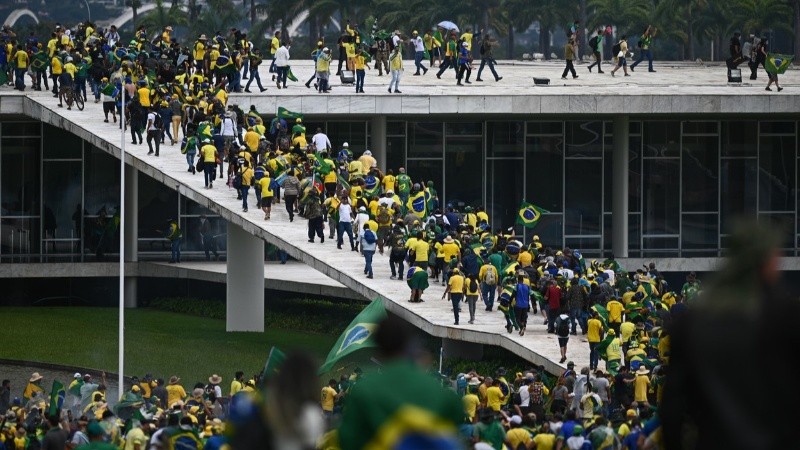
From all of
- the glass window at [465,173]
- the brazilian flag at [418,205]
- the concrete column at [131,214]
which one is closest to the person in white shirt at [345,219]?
the brazilian flag at [418,205]

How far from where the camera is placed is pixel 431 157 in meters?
41.8

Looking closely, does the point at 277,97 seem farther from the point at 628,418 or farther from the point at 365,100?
the point at 628,418

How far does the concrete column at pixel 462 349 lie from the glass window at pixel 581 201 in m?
15.7

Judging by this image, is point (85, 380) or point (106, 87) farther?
point (106, 87)

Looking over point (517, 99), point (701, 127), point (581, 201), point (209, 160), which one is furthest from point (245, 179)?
point (701, 127)

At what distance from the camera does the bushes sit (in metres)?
34.5

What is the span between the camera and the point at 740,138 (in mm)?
41938

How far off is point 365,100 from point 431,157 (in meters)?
4.48

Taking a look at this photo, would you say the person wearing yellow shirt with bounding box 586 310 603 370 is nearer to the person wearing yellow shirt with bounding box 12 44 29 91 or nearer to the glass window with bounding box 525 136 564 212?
the person wearing yellow shirt with bounding box 12 44 29 91

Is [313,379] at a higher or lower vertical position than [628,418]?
higher

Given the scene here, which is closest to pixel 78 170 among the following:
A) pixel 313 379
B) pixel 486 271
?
pixel 486 271

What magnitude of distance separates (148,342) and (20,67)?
799 cm

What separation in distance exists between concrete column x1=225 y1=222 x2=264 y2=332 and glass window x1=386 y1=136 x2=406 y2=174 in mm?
8195

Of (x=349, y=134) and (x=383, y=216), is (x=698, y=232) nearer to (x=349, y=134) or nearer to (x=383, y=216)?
(x=349, y=134)
